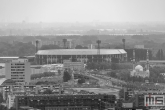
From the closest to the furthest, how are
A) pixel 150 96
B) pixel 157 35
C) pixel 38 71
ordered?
pixel 150 96 → pixel 38 71 → pixel 157 35

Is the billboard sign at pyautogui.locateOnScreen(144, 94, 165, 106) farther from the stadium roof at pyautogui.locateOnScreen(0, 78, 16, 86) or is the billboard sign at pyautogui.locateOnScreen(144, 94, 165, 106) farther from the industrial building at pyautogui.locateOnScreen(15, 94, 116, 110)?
the stadium roof at pyautogui.locateOnScreen(0, 78, 16, 86)

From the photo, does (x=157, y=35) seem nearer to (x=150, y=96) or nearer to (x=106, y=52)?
(x=106, y=52)

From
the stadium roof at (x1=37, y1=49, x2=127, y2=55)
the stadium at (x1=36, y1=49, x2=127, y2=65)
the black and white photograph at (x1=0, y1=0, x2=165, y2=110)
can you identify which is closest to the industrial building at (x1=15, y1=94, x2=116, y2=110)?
the black and white photograph at (x1=0, y1=0, x2=165, y2=110)

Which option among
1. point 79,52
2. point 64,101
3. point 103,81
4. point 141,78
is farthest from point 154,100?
point 79,52

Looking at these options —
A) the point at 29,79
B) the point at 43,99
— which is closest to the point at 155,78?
the point at 29,79

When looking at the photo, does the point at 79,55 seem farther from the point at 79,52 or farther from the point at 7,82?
A: the point at 7,82
